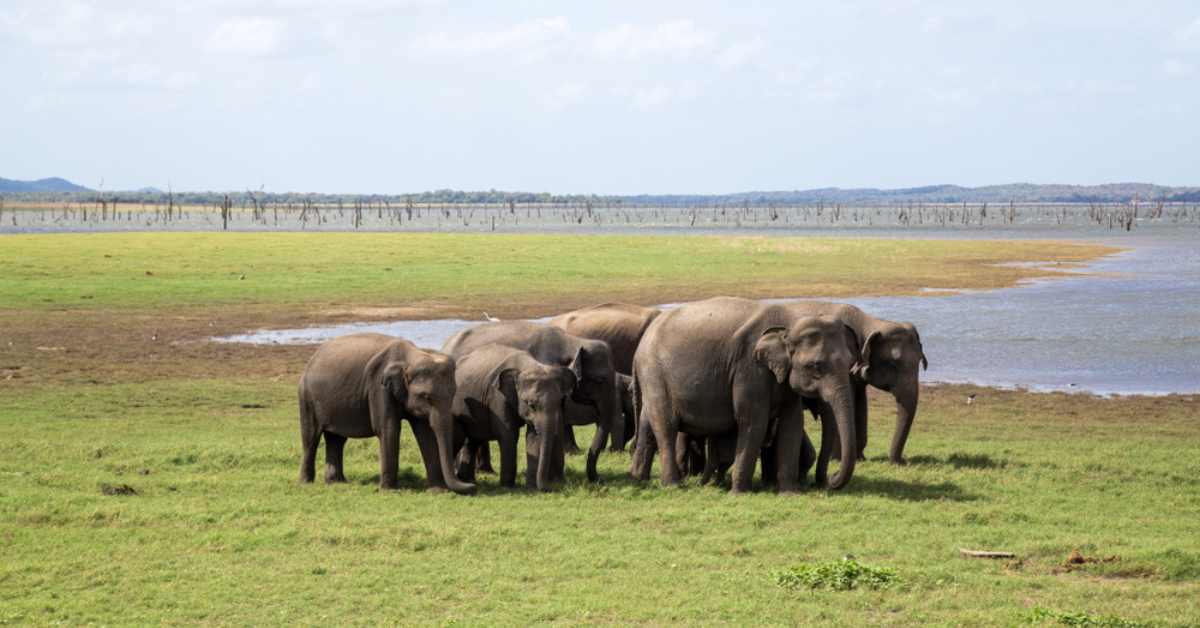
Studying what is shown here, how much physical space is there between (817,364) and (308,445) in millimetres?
5528

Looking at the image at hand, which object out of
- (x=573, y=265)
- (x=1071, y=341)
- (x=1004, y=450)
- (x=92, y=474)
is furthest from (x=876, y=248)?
(x=92, y=474)

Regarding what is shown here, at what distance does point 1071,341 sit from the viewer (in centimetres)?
3456

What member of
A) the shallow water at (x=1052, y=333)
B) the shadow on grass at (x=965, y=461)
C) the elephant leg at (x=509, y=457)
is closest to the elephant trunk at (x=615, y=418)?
the elephant leg at (x=509, y=457)

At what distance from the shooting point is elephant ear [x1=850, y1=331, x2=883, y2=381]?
1738 cm

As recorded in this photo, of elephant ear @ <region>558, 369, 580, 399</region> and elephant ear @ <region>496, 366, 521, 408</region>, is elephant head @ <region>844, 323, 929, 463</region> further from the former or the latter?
elephant ear @ <region>496, 366, 521, 408</region>

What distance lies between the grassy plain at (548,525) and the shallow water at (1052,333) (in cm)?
318

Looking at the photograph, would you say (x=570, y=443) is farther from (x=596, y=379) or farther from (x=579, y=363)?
(x=579, y=363)

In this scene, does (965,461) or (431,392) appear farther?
(965,461)

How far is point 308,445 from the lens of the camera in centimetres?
1564

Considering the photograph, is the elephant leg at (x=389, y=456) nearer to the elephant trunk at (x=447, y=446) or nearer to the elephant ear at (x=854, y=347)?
the elephant trunk at (x=447, y=446)

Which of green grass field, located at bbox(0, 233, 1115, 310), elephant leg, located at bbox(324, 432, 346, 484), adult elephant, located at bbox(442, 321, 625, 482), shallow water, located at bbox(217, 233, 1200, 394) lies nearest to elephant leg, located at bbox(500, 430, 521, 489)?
adult elephant, located at bbox(442, 321, 625, 482)

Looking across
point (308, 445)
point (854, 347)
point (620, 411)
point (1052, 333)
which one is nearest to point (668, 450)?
point (854, 347)

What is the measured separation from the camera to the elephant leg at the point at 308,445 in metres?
15.6

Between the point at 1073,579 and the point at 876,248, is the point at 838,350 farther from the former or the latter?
the point at 876,248
